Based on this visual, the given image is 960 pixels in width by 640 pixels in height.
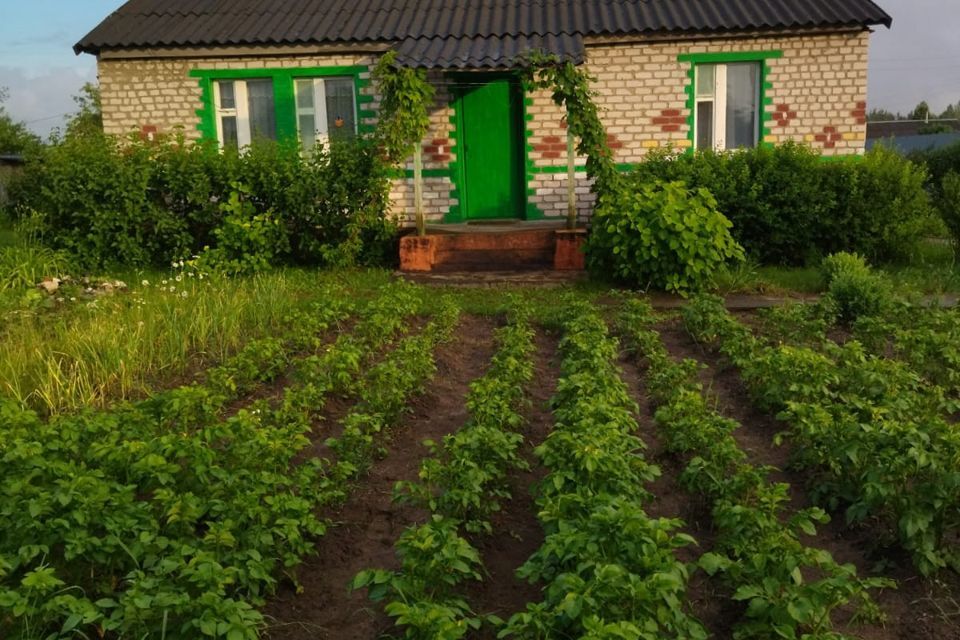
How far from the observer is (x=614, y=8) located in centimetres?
1344

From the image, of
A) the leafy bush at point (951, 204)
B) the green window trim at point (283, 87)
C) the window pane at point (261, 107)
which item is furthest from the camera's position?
the window pane at point (261, 107)

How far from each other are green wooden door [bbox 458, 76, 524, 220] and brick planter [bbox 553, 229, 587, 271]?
7.48 ft

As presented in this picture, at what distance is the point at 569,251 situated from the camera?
37.2 feet

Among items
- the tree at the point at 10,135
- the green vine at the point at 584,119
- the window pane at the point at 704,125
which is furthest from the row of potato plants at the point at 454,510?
the tree at the point at 10,135

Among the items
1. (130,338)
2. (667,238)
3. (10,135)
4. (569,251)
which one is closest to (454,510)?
(130,338)

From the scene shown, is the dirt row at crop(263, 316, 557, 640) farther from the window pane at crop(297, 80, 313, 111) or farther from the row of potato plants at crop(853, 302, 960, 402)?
the window pane at crop(297, 80, 313, 111)

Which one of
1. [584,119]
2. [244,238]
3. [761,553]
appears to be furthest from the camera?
[244,238]

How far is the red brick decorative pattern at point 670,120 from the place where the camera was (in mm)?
13016

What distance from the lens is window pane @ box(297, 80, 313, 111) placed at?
13391 millimetres

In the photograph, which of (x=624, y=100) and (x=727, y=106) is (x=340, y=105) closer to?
(x=624, y=100)

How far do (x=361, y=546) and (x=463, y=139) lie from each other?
9.83 m

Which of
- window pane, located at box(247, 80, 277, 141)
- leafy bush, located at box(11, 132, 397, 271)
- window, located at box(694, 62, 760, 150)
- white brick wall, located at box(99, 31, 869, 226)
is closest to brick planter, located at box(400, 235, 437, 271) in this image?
leafy bush, located at box(11, 132, 397, 271)

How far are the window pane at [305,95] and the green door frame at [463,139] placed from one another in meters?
2.08

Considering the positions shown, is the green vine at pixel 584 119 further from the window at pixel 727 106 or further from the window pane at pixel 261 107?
the window pane at pixel 261 107
